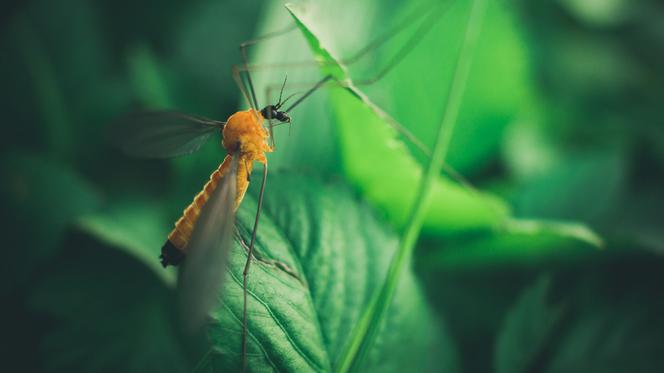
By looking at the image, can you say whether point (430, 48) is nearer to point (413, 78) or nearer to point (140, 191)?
point (413, 78)

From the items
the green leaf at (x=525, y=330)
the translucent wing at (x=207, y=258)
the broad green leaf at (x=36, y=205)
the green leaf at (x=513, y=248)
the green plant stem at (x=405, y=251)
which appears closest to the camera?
the translucent wing at (x=207, y=258)

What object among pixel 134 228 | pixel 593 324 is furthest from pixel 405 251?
pixel 134 228

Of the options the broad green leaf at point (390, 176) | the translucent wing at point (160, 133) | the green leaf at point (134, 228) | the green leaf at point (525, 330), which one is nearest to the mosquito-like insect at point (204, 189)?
the translucent wing at point (160, 133)

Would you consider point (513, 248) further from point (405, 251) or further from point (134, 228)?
point (134, 228)

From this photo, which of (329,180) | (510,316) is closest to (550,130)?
(510,316)

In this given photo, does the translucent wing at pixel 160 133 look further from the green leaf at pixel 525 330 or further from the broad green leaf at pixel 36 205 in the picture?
the green leaf at pixel 525 330

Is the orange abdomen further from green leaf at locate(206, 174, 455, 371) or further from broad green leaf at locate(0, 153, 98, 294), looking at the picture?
broad green leaf at locate(0, 153, 98, 294)

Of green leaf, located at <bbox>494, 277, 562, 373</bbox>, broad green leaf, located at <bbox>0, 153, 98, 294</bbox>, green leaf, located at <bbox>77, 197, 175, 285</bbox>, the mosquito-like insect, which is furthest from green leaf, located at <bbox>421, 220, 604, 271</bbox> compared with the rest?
broad green leaf, located at <bbox>0, 153, 98, 294</bbox>

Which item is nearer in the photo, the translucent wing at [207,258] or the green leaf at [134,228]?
the translucent wing at [207,258]
